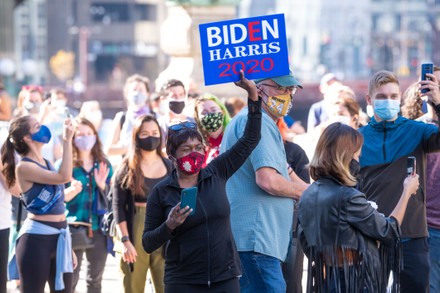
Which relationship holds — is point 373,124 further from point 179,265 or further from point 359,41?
point 359,41

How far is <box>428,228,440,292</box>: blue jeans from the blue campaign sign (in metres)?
2.03

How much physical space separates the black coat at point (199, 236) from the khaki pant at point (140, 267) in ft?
8.55

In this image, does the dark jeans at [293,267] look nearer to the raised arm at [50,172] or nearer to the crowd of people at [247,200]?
the crowd of people at [247,200]

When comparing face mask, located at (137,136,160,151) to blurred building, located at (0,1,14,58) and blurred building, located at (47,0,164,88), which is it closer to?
blurred building, located at (0,1,14,58)

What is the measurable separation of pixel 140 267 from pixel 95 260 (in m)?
1.15

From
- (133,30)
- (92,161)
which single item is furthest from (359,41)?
(92,161)

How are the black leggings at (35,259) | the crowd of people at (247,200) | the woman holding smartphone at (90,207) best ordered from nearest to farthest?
Result: the crowd of people at (247,200)
the black leggings at (35,259)
the woman holding smartphone at (90,207)

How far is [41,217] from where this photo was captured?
9.10 metres

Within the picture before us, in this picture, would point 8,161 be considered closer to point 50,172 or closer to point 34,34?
point 50,172

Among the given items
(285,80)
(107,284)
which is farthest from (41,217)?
(107,284)

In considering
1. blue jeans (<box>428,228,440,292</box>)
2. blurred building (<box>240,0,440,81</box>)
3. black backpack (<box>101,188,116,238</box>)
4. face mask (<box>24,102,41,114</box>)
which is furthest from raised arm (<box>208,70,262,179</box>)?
blurred building (<box>240,0,440,81</box>)

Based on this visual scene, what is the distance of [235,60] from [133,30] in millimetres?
117474

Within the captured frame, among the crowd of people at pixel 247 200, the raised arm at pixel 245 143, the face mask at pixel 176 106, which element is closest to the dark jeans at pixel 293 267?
the crowd of people at pixel 247 200

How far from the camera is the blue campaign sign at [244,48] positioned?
7.16 meters
